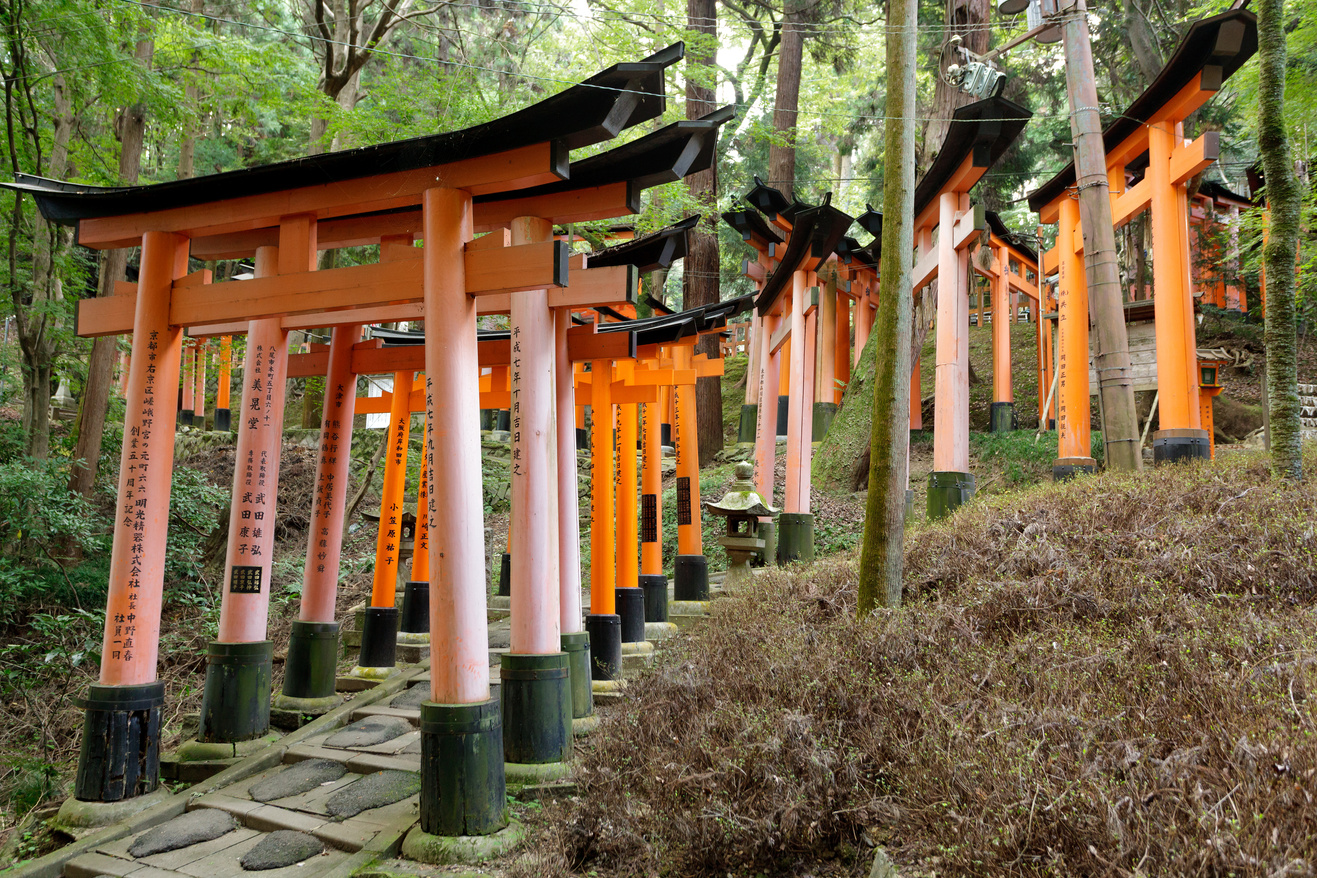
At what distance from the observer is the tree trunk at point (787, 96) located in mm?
17656

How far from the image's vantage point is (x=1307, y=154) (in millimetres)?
12148

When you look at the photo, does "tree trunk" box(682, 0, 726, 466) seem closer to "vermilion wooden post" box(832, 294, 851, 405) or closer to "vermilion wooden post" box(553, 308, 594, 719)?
"vermilion wooden post" box(832, 294, 851, 405)

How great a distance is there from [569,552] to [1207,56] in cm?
745

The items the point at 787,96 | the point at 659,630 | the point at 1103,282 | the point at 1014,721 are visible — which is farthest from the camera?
the point at 787,96

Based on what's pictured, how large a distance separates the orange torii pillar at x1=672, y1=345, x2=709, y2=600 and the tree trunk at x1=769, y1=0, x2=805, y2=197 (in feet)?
30.3

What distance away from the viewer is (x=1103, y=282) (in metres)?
8.13

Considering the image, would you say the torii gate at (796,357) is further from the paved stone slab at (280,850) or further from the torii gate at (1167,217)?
the paved stone slab at (280,850)

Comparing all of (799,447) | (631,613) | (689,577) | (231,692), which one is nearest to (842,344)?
(799,447)

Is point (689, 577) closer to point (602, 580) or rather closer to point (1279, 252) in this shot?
point (602, 580)

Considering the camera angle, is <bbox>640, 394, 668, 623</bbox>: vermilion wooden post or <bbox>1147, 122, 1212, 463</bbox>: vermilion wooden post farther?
<bbox>640, 394, 668, 623</bbox>: vermilion wooden post

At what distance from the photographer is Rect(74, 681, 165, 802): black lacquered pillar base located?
579cm

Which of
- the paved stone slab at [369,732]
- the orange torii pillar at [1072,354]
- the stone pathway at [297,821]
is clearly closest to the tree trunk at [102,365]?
the paved stone slab at [369,732]

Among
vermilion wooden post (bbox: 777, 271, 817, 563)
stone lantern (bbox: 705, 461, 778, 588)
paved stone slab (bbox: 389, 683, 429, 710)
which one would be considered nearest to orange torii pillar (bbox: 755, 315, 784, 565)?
vermilion wooden post (bbox: 777, 271, 817, 563)

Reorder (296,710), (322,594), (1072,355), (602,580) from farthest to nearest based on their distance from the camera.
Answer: (1072,355), (322,594), (602,580), (296,710)
